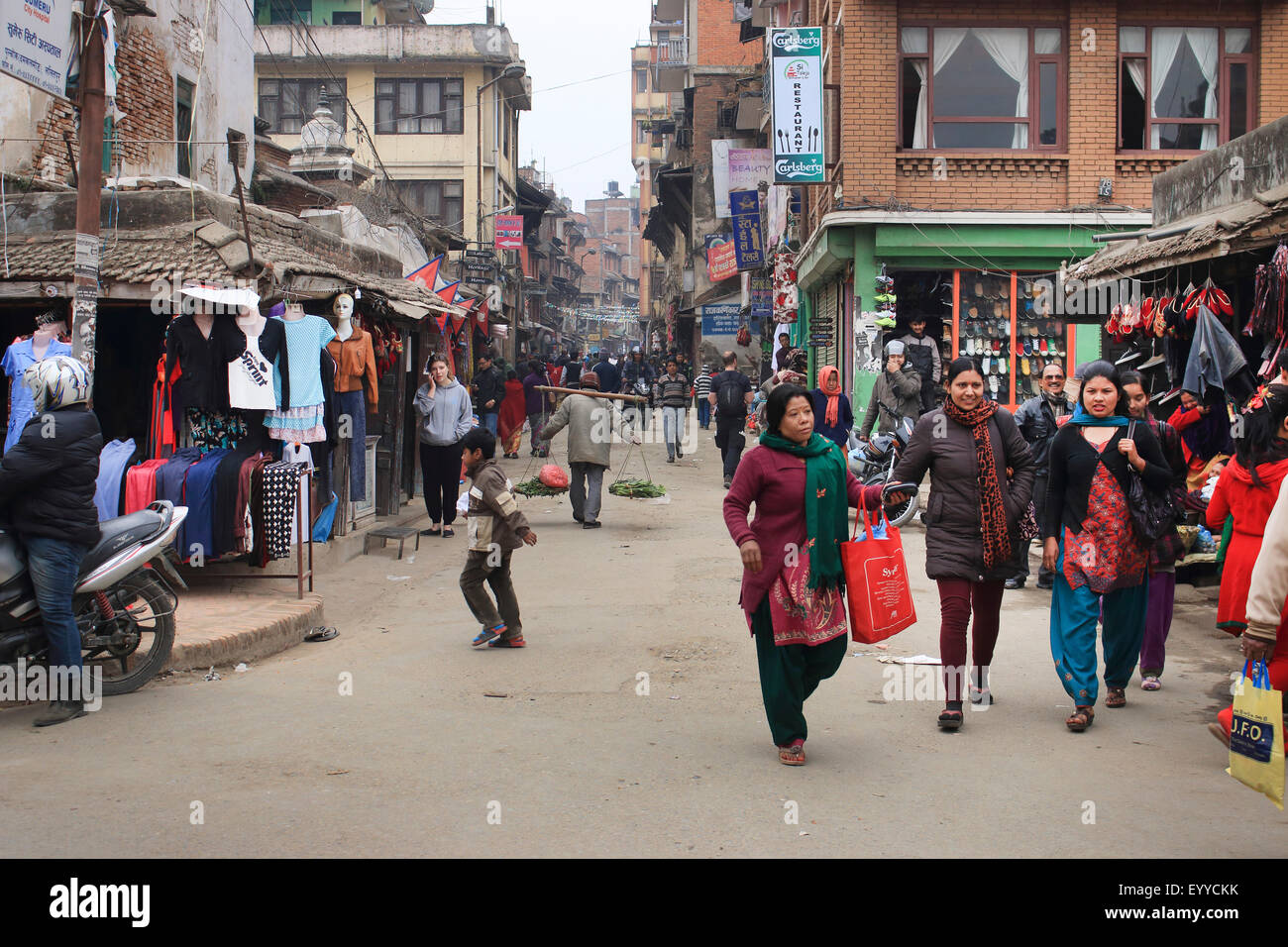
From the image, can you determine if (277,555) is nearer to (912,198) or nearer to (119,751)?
(119,751)

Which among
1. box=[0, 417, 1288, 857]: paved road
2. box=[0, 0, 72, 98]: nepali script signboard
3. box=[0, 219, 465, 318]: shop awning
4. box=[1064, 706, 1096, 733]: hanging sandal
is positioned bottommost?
box=[0, 417, 1288, 857]: paved road

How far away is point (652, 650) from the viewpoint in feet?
26.8

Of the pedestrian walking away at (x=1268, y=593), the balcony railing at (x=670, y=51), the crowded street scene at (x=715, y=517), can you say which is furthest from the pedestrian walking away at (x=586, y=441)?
the balcony railing at (x=670, y=51)

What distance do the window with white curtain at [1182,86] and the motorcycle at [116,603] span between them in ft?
57.7

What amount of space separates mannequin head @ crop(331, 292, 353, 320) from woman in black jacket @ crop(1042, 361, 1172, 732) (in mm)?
7428

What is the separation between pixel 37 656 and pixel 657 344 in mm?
72303

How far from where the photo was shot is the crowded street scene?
4.96 meters

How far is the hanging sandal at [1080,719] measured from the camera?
20.1 feet

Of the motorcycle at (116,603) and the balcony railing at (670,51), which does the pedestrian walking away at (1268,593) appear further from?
the balcony railing at (670,51)

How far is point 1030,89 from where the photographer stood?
773 inches

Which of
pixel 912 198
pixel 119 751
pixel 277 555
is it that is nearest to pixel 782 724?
pixel 119 751

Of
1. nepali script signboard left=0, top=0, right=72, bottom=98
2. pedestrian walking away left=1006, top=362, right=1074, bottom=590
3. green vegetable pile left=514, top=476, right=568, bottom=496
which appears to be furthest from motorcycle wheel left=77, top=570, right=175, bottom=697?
green vegetable pile left=514, top=476, right=568, bottom=496

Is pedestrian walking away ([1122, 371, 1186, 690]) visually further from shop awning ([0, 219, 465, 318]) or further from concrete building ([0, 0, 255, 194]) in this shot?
concrete building ([0, 0, 255, 194])

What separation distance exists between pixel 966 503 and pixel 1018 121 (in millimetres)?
15370
